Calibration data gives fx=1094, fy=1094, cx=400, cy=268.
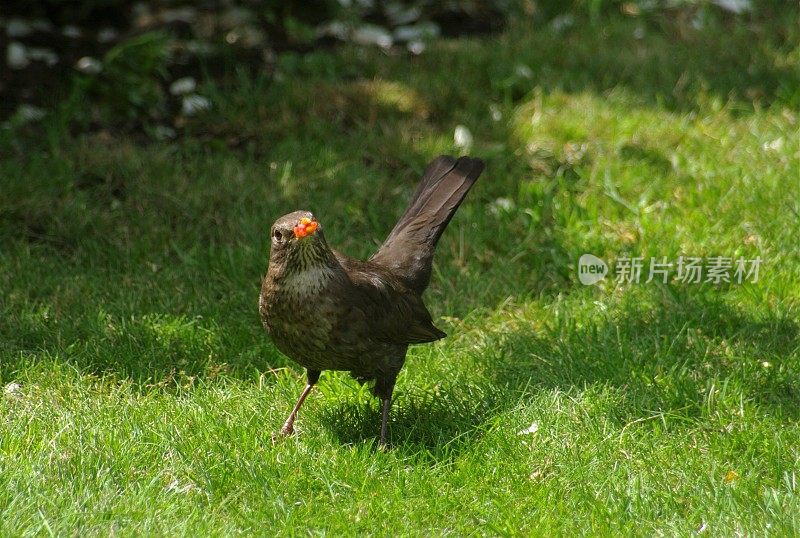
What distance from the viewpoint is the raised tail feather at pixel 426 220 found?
16.1 feet

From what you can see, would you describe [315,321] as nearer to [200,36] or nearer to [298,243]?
[298,243]

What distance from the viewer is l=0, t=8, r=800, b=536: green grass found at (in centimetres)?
398

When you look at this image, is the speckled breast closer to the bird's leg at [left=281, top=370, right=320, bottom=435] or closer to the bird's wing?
the bird's wing

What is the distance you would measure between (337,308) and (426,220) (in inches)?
36.9

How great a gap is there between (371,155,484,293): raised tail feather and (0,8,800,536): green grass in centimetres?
46

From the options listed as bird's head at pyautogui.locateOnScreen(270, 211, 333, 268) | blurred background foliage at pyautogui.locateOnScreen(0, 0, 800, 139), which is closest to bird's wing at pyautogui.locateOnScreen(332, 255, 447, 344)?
bird's head at pyautogui.locateOnScreen(270, 211, 333, 268)

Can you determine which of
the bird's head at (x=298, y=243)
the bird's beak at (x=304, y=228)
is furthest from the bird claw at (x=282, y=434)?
the bird's beak at (x=304, y=228)

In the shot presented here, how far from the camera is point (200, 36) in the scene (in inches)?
319

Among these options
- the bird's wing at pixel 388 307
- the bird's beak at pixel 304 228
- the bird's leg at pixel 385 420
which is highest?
the bird's beak at pixel 304 228

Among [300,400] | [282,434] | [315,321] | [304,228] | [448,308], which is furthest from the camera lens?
[448,308]

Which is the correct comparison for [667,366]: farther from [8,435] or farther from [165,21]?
[165,21]

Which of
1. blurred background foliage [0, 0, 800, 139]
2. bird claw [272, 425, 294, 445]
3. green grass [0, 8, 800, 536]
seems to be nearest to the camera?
green grass [0, 8, 800, 536]

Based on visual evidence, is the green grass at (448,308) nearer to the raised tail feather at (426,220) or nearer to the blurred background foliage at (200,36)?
the blurred background foliage at (200,36)

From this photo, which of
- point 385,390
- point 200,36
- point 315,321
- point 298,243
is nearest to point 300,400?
point 385,390
